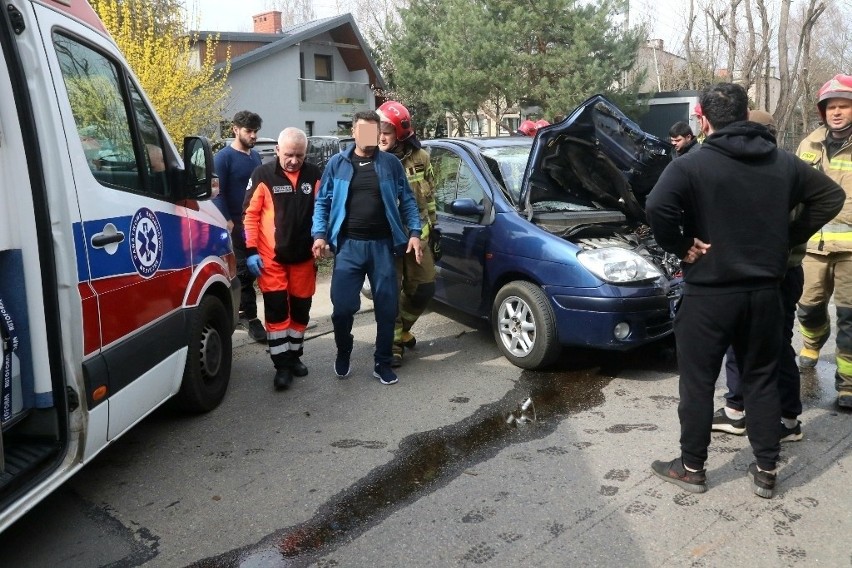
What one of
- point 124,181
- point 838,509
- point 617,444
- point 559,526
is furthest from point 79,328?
point 838,509

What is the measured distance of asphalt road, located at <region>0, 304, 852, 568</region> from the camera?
2994 millimetres

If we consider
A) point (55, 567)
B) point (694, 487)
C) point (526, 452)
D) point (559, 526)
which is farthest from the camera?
→ point (526, 452)

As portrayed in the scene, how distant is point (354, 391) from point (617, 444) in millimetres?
1828

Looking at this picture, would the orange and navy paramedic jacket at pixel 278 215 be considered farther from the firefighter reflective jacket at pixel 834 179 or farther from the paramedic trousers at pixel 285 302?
the firefighter reflective jacket at pixel 834 179

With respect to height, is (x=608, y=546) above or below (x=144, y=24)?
below

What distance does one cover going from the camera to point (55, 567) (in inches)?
115

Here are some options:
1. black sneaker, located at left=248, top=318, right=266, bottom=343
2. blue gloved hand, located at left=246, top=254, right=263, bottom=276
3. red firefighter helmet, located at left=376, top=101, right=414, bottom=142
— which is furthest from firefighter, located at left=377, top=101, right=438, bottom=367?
black sneaker, located at left=248, top=318, right=266, bottom=343

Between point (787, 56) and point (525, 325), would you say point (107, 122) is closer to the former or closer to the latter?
point (525, 325)

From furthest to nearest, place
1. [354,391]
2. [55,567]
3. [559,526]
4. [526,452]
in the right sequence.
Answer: [354,391] < [526,452] < [559,526] < [55,567]

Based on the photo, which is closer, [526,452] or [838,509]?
[838,509]

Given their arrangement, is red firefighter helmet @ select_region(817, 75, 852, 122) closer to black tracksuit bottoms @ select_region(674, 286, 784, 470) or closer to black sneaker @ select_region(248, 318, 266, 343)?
black tracksuit bottoms @ select_region(674, 286, 784, 470)

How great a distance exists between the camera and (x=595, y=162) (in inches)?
230

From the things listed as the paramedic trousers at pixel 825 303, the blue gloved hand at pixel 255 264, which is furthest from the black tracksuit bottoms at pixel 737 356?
the blue gloved hand at pixel 255 264

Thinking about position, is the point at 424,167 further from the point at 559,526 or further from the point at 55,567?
the point at 55,567
